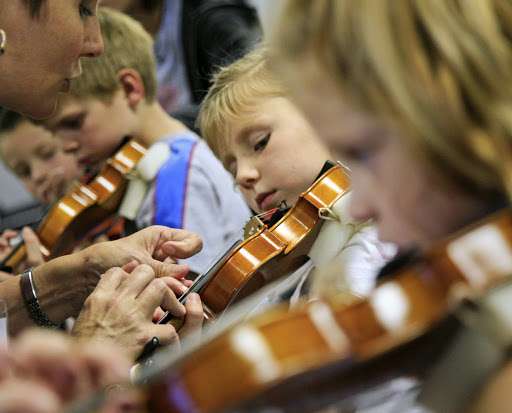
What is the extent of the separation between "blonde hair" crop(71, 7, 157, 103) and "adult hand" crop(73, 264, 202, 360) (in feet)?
3.29

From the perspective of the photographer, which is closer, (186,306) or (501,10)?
(501,10)

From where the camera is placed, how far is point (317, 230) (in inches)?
66.7

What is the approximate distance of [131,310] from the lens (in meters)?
1.48

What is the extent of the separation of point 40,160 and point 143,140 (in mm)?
424

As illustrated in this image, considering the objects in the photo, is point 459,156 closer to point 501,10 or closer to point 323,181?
point 501,10

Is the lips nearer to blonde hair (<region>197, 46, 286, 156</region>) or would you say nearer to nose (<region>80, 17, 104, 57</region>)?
blonde hair (<region>197, 46, 286, 156</region>)

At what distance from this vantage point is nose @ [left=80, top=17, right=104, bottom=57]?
1860mm

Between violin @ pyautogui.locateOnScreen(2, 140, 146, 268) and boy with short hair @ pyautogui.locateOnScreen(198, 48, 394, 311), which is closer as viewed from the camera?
boy with short hair @ pyautogui.locateOnScreen(198, 48, 394, 311)

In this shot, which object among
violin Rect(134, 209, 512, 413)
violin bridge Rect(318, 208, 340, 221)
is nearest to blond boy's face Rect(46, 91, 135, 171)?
violin bridge Rect(318, 208, 340, 221)

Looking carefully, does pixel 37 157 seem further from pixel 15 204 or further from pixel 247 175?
pixel 247 175

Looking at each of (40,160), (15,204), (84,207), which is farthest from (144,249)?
(15,204)

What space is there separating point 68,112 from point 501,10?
1.73 meters

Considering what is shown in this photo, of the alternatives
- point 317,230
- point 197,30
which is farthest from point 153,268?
point 197,30

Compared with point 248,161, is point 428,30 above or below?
above
